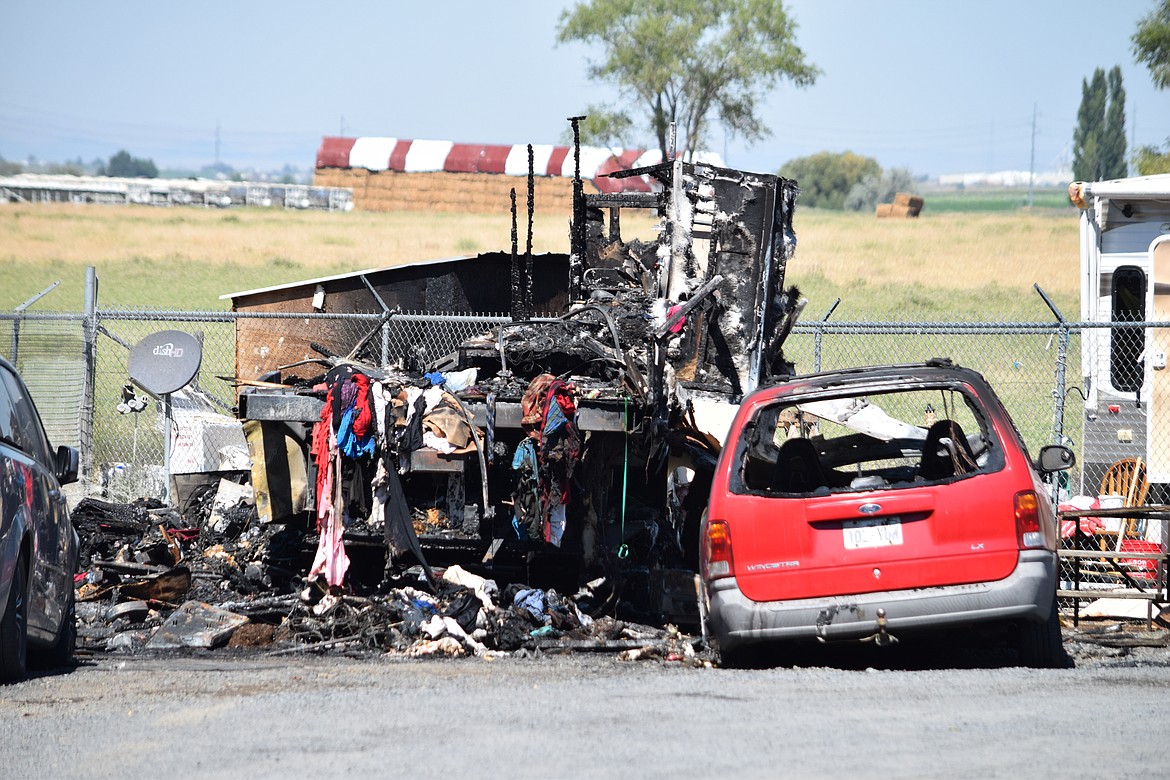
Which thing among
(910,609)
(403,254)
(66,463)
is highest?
(403,254)

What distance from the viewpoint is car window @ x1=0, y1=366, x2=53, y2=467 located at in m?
6.84

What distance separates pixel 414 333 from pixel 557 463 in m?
5.26

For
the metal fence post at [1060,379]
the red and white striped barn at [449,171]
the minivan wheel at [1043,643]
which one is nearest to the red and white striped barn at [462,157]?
the red and white striped barn at [449,171]

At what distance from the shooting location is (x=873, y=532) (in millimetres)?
6371

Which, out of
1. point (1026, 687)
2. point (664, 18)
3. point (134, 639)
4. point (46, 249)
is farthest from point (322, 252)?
point (1026, 687)

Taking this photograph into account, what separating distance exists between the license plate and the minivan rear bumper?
244 millimetres

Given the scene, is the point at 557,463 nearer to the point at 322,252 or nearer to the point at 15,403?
the point at 15,403

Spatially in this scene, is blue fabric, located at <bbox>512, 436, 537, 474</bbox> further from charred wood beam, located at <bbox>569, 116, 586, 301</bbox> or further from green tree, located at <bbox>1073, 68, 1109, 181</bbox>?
green tree, located at <bbox>1073, 68, 1109, 181</bbox>

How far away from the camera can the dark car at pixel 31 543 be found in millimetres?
6137

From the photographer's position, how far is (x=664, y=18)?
53281 millimetres

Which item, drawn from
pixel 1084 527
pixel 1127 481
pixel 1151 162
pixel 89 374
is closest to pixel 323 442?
pixel 89 374

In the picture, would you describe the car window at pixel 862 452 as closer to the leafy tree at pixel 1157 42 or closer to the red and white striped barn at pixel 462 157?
the leafy tree at pixel 1157 42

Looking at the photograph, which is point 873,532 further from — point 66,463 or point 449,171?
point 449,171

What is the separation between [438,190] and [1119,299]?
159 ft
